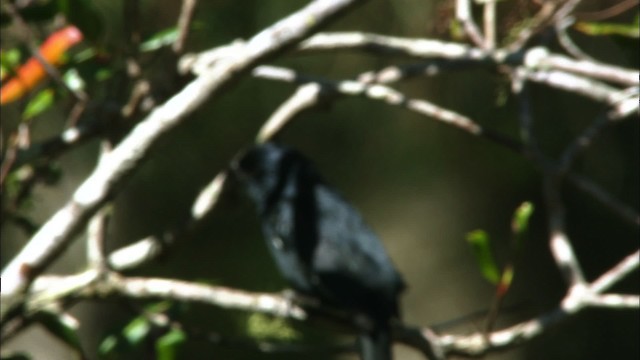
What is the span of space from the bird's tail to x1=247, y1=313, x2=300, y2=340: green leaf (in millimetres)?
256

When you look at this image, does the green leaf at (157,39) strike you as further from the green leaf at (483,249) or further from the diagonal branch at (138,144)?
the green leaf at (483,249)

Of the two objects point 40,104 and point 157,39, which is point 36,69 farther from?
point 157,39

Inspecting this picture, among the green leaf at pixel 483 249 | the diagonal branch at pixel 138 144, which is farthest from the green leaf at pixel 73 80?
the green leaf at pixel 483 249

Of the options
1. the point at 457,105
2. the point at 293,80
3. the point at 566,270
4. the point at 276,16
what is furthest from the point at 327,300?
the point at 457,105

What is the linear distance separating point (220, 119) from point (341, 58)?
0.74 m

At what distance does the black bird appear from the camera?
12.8ft

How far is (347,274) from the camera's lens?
4.04m

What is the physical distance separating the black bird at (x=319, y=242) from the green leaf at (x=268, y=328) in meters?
0.27

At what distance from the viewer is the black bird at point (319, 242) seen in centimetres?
391

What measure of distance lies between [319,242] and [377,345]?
64cm

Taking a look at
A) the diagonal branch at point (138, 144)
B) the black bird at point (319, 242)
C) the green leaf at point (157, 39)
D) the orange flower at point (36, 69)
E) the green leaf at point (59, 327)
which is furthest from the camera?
the black bird at point (319, 242)

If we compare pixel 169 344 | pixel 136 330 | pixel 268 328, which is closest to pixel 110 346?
pixel 136 330

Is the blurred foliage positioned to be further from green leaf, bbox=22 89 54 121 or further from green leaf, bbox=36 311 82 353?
green leaf, bbox=36 311 82 353

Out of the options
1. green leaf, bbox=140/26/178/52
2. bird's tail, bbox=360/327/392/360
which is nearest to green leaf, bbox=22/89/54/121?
green leaf, bbox=140/26/178/52
